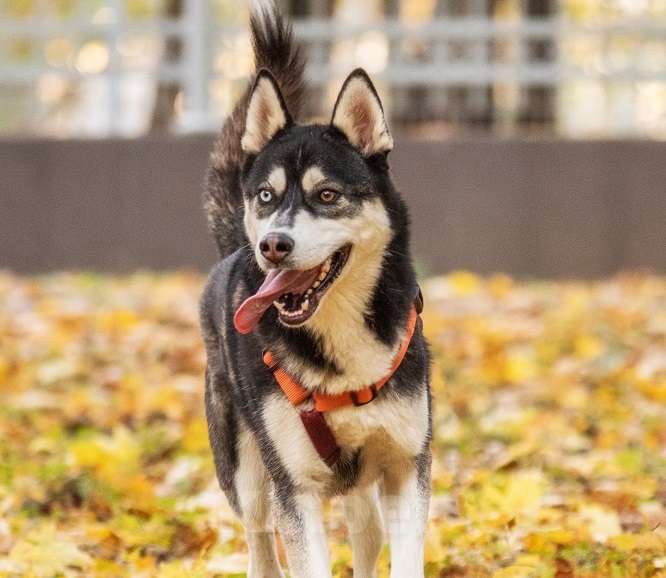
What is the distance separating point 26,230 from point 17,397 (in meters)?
5.19

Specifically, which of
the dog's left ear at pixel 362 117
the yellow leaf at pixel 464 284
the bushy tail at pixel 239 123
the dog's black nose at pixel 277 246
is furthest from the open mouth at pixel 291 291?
the yellow leaf at pixel 464 284

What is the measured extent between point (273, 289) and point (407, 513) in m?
0.77

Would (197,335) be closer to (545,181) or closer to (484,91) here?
(545,181)

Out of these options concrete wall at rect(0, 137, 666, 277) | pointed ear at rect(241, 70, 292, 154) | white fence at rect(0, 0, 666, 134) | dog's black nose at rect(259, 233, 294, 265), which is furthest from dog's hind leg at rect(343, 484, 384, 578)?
white fence at rect(0, 0, 666, 134)

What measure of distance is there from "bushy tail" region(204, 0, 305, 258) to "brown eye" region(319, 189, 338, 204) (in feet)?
2.61

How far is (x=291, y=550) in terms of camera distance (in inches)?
153

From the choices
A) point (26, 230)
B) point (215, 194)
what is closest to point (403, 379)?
point (215, 194)

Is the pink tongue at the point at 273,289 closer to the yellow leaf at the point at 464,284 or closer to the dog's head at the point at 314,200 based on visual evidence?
the dog's head at the point at 314,200

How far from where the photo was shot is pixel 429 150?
11906 millimetres

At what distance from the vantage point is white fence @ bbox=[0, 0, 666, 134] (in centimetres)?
1244

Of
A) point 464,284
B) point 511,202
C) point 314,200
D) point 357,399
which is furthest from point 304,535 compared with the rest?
point 511,202

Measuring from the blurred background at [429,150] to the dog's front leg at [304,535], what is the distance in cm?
798

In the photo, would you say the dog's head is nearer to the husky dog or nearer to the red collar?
the husky dog

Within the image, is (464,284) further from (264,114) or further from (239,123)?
(264,114)
